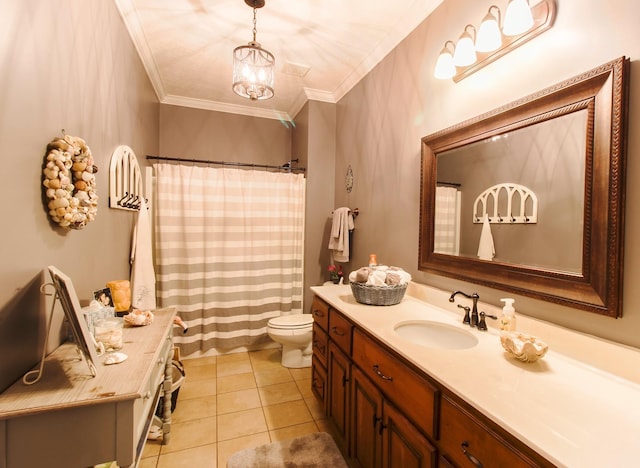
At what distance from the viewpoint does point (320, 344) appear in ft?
6.34

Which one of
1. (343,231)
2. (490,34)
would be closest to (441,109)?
(490,34)

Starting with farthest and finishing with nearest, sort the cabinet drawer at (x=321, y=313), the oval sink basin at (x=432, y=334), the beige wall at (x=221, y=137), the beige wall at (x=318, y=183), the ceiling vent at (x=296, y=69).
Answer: the beige wall at (x=221, y=137) < the beige wall at (x=318, y=183) < the ceiling vent at (x=296, y=69) < the cabinet drawer at (x=321, y=313) < the oval sink basin at (x=432, y=334)

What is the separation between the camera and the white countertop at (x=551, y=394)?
2.04 ft

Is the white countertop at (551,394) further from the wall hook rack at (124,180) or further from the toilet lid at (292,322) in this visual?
the wall hook rack at (124,180)

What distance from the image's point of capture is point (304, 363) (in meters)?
2.64

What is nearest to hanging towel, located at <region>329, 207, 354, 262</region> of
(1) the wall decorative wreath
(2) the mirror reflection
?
(2) the mirror reflection

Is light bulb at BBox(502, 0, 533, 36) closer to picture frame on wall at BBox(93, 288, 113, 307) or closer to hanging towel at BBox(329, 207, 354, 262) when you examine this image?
hanging towel at BBox(329, 207, 354, 262)

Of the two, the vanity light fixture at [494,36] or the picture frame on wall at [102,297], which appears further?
the picture frame on wall at [102,297]

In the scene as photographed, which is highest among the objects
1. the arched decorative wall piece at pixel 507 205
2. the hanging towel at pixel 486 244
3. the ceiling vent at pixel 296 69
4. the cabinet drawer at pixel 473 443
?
the ceiling vent at pixel 296 69

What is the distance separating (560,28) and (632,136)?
503mm

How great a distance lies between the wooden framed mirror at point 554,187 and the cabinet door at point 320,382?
38.9 inches

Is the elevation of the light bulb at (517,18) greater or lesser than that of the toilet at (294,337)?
greater

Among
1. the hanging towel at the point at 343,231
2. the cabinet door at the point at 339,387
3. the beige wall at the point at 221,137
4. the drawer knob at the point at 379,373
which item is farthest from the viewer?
the beige wall at the point at 221,137

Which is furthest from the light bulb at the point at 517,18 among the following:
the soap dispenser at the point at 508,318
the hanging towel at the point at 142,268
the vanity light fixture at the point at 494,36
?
the hanging towel at the point at 142,268
